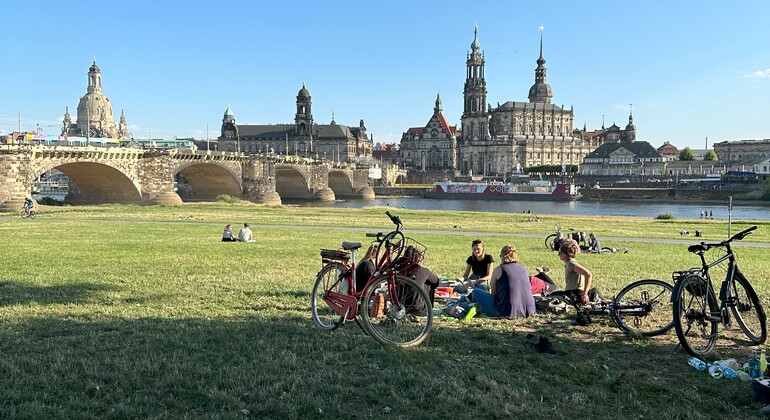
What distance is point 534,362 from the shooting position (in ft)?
20.1

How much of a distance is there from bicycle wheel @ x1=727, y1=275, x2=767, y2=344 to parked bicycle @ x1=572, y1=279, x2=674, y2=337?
2.28ft

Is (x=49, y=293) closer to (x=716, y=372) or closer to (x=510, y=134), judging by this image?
(x=716, y=372)

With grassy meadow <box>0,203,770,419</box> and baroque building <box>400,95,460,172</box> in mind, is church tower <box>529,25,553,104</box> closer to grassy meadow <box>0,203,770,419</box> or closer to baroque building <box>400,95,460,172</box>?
baroque building <box>400,95,460,172</box>

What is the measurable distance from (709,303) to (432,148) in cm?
17339

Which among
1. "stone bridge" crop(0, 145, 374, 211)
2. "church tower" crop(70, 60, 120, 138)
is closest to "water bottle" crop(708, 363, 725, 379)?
"stone bridge" crop(0, 145, 374, 211)

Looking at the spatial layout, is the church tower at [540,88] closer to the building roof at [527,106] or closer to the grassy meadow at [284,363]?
the building roof at [527,106]

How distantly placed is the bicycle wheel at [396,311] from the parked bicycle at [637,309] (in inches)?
92.6

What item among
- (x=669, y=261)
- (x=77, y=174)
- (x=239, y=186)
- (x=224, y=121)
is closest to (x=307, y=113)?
(x=224, y=121)

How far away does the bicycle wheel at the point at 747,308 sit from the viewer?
671cm

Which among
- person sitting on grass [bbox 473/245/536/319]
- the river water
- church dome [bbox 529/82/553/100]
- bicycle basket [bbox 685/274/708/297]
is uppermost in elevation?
church dome [bbox 529/82/553/100]

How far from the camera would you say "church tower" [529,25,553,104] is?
17388 cm

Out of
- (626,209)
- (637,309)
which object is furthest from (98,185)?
(626,209)

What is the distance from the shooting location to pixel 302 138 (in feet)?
527

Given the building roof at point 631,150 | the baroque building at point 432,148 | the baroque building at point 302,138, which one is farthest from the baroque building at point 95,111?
the building roof at point 631,150
